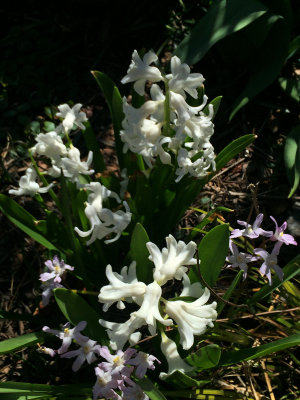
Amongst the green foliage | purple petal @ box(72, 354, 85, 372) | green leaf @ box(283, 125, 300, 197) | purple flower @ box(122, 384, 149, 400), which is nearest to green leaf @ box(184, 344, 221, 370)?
purple flower @ box(122, 384, 149, 400)

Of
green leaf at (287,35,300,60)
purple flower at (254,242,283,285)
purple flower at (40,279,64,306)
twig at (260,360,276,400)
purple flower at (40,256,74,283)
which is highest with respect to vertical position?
green leaf at (287,35,300,60)

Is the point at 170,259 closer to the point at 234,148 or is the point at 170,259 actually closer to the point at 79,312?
the point at 79,312

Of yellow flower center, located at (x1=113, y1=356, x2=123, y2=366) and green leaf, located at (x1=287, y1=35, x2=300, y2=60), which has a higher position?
green leaf, located at (x1=287, y1=35, x2=300, y2=60)

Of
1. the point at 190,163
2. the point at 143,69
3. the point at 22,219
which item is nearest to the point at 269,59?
the point at 190,163

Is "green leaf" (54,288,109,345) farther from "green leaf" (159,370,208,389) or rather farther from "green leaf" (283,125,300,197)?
"green leaf" (283,125,300,197)

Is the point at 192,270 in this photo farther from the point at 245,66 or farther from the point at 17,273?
the point at 245,66

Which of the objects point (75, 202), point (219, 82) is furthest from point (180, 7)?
point (75, 202)

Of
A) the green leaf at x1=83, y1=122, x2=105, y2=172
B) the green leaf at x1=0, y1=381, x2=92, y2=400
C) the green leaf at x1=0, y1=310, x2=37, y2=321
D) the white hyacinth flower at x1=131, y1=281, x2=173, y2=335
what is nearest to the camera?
the white hyacinth flower at x1=131, y1=281, x2=173, y2=335
